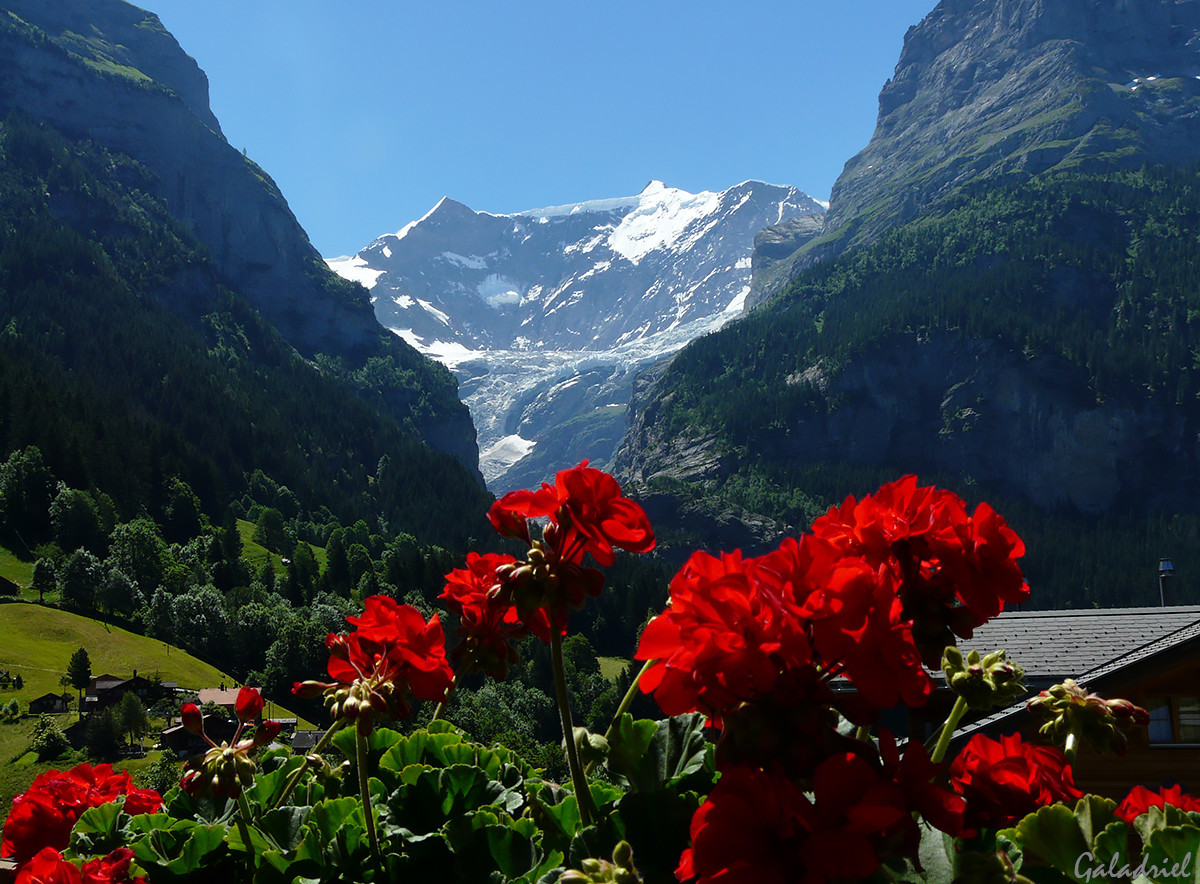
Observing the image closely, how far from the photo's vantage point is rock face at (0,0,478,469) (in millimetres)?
166000

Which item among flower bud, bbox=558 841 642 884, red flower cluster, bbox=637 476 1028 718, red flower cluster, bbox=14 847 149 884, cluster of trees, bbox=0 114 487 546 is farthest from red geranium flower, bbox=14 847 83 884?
cluster of trees, bbox=0 114 487 546

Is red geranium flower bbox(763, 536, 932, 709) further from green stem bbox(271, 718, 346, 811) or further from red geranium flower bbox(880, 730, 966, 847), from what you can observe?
green stem bbox(271, 718, 346, 811)

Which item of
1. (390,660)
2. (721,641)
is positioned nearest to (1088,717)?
(721,641)

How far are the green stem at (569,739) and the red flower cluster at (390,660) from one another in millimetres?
404

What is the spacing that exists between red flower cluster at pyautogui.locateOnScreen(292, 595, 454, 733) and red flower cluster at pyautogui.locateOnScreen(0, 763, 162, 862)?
81cm

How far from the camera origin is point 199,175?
7087 inches

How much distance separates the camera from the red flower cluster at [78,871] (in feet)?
5.29

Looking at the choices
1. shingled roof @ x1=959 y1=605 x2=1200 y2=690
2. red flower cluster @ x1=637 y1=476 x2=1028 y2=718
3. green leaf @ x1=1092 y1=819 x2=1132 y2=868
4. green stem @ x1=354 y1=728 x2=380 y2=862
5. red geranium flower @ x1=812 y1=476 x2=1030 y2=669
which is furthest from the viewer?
shingled roof @ x1=959 y1=605 x2=1200 y2=690

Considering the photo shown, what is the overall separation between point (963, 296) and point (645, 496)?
235 feet

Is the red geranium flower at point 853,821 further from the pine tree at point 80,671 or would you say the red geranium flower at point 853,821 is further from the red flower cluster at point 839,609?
the pine tree at point 80,671

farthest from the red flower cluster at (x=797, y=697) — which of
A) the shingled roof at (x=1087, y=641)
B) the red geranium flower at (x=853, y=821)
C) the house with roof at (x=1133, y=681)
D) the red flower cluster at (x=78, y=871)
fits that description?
the shingled roof at (x=1087, y=641)

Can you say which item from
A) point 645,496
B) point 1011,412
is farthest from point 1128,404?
point 645,496

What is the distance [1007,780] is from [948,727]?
0.16 meters

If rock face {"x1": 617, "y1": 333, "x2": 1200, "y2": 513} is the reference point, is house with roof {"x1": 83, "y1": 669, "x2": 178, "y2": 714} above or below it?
below
